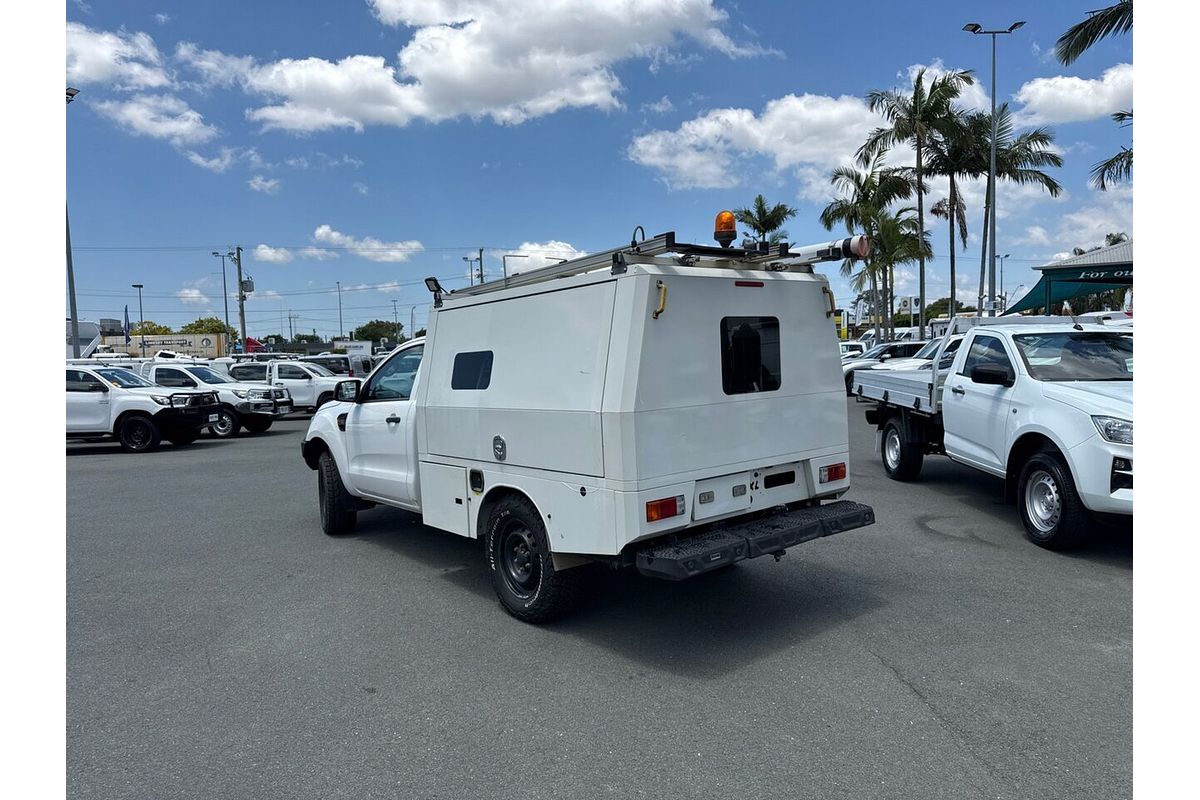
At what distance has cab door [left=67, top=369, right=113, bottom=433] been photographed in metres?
16.3

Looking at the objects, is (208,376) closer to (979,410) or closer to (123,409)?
(123,409)

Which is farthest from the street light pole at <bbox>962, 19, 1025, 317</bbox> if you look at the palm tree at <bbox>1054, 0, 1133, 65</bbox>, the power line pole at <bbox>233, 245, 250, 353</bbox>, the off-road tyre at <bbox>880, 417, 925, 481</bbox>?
the power line pole at <bbox>233, 245, 250, 353</bbox>

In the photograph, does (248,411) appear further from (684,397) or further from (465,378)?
(684,397)

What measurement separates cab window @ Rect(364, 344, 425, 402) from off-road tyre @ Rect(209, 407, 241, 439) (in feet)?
44.7

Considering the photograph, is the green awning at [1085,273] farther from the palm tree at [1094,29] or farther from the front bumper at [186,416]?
the front bumper at [186,416]

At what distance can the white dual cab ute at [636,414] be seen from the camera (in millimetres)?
4513

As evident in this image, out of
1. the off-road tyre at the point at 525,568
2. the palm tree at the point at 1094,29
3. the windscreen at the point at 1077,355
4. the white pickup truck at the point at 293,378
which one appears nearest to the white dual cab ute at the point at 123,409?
the white pickup truck at the point at 293,378

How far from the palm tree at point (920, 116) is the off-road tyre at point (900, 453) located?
22.2 m

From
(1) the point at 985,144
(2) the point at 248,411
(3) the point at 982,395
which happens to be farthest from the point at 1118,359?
(1) the point at 985,144

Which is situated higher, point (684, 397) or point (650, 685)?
point (684, 397)

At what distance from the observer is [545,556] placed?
196 inches

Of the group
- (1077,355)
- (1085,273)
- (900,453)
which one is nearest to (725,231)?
(1077,355)

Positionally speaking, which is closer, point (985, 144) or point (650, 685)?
point (650, 685)

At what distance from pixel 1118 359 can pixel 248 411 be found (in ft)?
59.2
